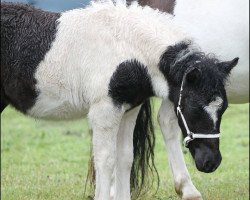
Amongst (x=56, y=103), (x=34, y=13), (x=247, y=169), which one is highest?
(x=34, y=13)

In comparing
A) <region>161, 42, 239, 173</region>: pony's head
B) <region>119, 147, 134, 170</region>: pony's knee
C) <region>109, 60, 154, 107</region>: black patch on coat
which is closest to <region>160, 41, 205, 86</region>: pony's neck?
<region>161, 42, 239, 173</region>: pony's head

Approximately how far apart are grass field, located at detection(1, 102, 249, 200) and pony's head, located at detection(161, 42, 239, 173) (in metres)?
0.84

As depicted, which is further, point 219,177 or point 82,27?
point 219,177

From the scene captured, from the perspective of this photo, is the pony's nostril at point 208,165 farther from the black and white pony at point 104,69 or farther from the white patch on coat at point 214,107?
the white patch on coat at point 214,107

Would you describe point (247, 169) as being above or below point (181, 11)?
below

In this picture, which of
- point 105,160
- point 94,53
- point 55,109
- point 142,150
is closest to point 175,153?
point 142,150

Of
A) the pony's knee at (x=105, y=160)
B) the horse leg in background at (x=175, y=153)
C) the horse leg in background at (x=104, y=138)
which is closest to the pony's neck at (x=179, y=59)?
the horse leg in background at (x=104, y=138)

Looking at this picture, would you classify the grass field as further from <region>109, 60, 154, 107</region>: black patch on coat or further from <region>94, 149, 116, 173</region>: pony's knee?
<region>109, 60, 154, 107</region>: black patch on coat

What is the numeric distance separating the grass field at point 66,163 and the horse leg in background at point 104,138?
2.06 ft

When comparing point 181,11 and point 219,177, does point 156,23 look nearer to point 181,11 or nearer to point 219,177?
point 181,11

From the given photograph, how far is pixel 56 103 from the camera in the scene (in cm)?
562

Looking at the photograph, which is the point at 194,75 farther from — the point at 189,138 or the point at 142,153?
the point at 142,153

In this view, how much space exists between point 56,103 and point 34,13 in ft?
2.28

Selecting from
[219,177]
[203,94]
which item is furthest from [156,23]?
[219,177]
